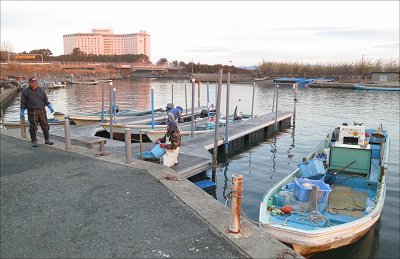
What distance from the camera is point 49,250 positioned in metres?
4.81

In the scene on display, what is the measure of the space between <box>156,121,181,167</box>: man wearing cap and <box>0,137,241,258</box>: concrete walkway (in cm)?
171

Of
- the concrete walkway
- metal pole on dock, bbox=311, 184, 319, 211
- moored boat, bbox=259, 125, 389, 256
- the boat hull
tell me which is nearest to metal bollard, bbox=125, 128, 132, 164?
the concrete walkway

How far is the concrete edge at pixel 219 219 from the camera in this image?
4.66 meters

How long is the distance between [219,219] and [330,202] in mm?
Result: 4635

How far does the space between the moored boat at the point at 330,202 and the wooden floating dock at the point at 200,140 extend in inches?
121

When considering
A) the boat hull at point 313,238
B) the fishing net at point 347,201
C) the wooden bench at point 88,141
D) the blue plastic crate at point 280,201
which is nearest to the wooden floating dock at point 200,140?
the wooden bench at point 88,141

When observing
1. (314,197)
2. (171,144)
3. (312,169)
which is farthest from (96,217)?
(312,169)

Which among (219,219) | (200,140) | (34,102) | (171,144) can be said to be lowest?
(200,140)

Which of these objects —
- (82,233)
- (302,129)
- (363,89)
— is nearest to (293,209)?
(82,233)

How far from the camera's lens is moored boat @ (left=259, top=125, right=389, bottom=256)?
23.0 feet

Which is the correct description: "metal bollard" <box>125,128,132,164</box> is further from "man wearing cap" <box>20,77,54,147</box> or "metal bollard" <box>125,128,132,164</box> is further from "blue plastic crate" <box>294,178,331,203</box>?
"blue plastic crate" <box>294,178,331,203</box>

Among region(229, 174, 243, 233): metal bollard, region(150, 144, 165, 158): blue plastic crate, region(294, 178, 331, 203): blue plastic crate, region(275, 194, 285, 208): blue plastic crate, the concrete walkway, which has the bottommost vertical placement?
region(275, 194, 285, 208): blue plastic crate

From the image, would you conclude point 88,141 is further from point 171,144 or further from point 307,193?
point 307,193

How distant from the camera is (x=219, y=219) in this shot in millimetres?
5598
